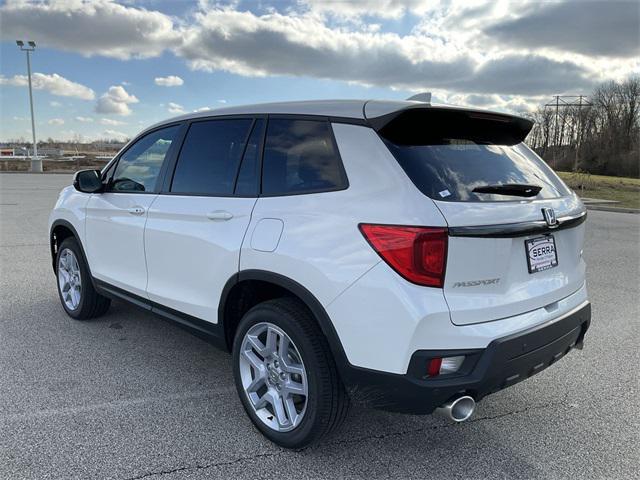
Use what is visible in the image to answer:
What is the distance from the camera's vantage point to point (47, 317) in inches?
189

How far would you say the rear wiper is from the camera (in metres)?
2.44


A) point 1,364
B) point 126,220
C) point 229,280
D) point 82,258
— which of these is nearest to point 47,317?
point 82,258

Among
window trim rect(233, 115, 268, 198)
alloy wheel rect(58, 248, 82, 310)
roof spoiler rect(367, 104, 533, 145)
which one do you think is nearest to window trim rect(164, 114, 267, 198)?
window trim rect(233, 115, 268, 198)

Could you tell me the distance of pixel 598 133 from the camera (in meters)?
Result: 59.7

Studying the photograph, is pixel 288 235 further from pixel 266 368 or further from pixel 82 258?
pixel 82 258

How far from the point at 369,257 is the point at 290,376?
35.7 inches

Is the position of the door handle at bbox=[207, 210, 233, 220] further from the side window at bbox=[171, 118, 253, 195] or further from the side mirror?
the side mirror

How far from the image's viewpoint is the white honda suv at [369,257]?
87.0 inches

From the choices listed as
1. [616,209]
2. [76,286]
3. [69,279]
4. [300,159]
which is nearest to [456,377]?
[300,159]

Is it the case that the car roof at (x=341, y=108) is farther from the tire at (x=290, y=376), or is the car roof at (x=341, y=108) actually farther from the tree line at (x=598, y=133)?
the tree line at (x=598, y=133)

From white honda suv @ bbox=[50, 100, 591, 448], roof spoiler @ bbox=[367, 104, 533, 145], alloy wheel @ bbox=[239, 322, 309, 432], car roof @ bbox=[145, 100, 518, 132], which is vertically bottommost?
alloy wheel @ bbox=[239, 322, 309, 432]

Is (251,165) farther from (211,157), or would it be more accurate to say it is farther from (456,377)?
(456,377)

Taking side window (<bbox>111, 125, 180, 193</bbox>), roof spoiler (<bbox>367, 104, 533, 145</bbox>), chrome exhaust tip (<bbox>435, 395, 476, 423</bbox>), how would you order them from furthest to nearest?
side window (<bbox>111, 125, 180, 193</bbox>) < roof spoiler (<bbox>367, 104, 533, 145</bbox>) < chrome exhaust tip (<bbox>435, 395, 476, 423</bbox>)

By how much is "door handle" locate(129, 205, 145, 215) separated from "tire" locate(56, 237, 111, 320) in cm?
107
